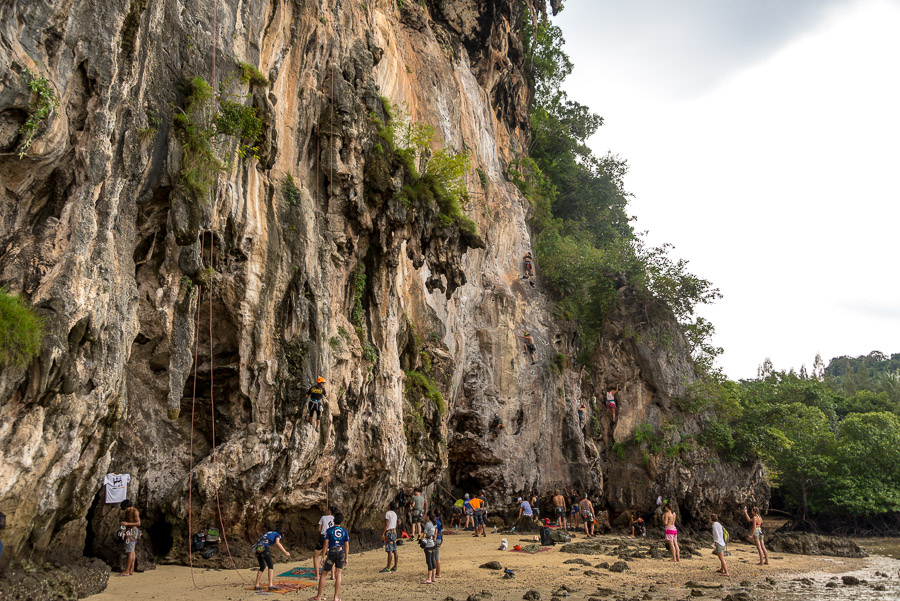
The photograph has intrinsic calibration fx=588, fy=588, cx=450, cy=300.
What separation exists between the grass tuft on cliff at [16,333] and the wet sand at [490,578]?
12.9ft

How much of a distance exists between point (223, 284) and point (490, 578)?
851 cm

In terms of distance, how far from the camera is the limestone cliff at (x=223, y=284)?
8477mm

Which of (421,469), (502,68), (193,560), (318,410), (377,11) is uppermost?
(502,68)

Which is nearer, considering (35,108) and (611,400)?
(35,108)

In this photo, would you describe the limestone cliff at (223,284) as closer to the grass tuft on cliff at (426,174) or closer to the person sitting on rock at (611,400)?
the grass tuft on cliff at (426,174)

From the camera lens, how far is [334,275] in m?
15.7

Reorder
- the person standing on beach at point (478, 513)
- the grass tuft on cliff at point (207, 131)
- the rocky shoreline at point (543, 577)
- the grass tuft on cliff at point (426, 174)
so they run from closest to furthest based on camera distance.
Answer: the rocky shoreline at point (543, 577) < the grass tuft on cliff at point (207, 131) < the grass tuft on cliff at point (426, 174) < the person standing on beach at point (478, 513)

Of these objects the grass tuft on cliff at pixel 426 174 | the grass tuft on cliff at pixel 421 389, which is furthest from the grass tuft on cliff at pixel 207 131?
the grass tuft on cliff at pixel 421 389

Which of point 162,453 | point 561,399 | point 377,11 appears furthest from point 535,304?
point 162,453

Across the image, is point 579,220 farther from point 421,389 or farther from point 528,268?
point 421,389

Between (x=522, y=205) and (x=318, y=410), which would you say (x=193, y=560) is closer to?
(x=318, y=410)

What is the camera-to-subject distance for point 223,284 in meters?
12.8

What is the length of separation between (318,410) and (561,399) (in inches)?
631

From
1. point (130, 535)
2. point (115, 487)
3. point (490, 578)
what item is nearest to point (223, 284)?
point (115, 487)
